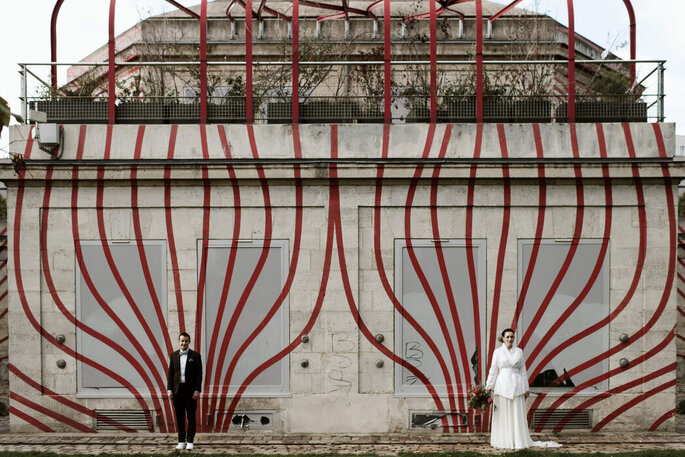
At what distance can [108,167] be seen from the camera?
10.7 meters

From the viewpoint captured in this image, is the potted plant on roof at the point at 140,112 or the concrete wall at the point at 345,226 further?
the potted plant on roof at the point at 140,112

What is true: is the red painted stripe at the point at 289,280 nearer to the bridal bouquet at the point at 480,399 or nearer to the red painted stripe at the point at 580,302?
the bridal bouquet at the point at 480,399

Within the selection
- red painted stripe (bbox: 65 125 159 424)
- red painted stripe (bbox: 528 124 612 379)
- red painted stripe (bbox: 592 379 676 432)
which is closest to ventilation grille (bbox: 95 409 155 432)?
red painted stripe (bbox: 65 125 159 424)

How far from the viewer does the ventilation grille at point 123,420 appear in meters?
10.8

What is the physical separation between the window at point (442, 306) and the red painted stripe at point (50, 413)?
5.37 meters

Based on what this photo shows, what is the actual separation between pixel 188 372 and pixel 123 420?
72.1 inches

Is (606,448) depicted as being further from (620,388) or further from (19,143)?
(19,143)

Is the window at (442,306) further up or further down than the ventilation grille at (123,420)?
further up

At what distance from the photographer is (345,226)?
35.3 feet

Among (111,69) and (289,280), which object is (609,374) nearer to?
(289,280)

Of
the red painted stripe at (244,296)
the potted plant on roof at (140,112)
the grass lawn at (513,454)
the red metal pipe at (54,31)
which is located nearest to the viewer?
the grass lawn at (513,454)

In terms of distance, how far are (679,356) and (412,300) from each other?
25.9ft

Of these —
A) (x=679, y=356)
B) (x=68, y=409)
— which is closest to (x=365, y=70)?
(x=68, y=409)

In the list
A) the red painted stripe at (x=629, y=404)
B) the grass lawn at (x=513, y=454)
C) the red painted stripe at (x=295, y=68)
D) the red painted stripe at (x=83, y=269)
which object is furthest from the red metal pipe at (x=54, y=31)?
the red painted stripe at (x=629, y=404)
